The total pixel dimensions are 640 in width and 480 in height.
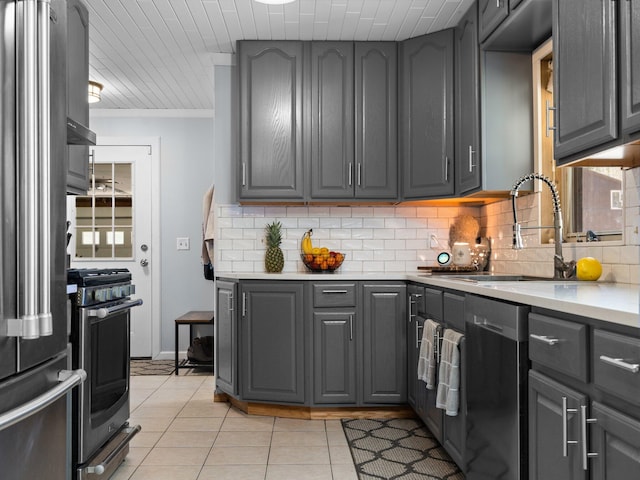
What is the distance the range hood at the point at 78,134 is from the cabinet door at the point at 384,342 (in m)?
1.85

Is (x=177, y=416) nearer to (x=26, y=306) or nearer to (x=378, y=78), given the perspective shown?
(x=378, y=78)

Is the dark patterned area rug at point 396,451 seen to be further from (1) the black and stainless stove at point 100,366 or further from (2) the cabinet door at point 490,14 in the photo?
(2) the cabinet door at point 490,14

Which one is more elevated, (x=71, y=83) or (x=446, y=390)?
(x=71, y=83)

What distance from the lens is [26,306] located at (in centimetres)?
114

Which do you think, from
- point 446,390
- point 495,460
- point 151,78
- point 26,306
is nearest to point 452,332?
point 446,390

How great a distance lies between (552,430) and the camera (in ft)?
5.40

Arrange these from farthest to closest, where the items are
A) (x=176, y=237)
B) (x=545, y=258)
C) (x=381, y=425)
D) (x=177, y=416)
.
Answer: (x=176, y=237) → (x=177, y=416) → (x=381, y=425) → (x=545, y=258)

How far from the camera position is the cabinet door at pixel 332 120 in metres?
4.07

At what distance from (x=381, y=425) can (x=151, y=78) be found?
3.12 meters

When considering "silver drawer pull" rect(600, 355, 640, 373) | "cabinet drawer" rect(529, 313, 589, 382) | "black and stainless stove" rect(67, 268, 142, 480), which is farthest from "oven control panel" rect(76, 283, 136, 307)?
"silver drawer pull" rect(600, 355, 640, 373)

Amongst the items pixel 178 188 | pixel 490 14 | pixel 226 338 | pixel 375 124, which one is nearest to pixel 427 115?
pixel 375 124

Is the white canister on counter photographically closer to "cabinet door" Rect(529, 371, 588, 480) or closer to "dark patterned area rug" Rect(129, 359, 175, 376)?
"cabinet door" Rect(529, 371, 588, 480)

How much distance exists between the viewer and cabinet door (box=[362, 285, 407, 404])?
12.3 feet

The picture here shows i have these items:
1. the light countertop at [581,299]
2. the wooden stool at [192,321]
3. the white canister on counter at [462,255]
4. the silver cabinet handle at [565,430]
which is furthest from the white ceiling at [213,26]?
the silver cabinet handle at [565,430]
